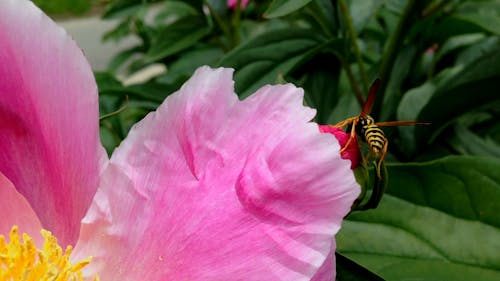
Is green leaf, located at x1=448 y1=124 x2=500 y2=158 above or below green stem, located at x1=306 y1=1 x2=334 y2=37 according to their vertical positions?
below

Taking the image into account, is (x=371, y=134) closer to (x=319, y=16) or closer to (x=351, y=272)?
(x=351, y=272)

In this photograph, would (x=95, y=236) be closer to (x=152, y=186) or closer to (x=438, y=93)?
(x=152, y=186)

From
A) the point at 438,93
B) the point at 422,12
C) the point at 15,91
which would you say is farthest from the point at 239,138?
the point at 422,12

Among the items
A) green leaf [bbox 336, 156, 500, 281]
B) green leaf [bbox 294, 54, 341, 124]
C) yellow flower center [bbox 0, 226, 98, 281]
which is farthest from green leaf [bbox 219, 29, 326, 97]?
yellow flower center [bbox 0, 226, 98, 281]

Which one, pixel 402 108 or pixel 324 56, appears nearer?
pixel 402 108

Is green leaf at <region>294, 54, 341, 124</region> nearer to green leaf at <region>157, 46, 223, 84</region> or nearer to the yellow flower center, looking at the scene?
green leaf at <region>157, 46, 223, 84</region>

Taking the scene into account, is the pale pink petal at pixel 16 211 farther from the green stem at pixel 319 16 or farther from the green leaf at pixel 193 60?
the green leaf at pixel 193 60
